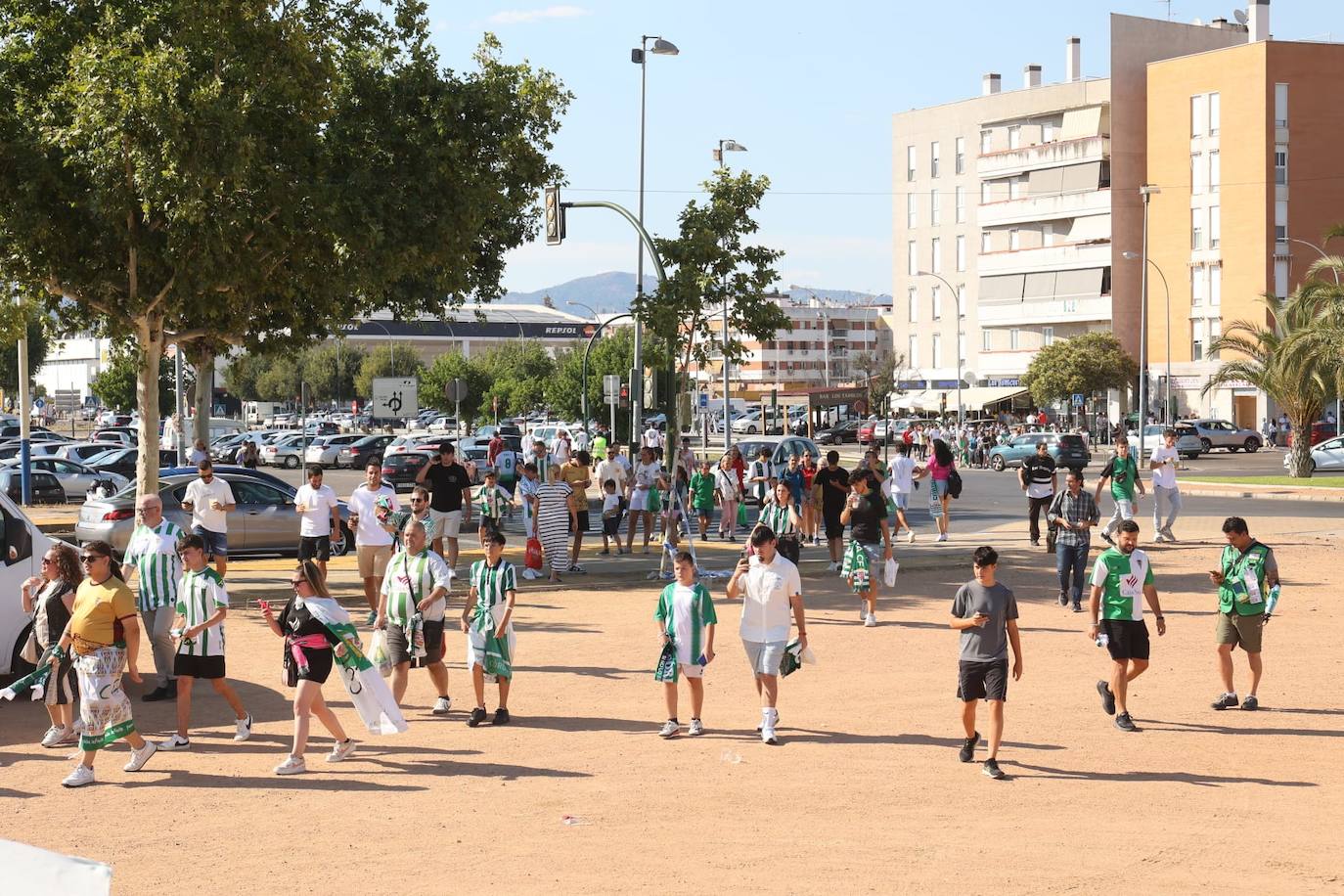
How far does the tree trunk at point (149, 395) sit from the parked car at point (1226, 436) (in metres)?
52.4

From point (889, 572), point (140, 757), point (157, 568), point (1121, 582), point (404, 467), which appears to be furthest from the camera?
point (404, 467)

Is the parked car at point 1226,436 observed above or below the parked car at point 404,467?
above

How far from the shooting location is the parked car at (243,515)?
21.1 m

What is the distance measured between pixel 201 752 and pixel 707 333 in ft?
46.0

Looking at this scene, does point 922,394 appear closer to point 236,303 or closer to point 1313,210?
point 1313,210

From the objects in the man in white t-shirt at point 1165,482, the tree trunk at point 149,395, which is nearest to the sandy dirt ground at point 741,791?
the tree trunk at point 149,395

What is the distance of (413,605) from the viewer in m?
11.7

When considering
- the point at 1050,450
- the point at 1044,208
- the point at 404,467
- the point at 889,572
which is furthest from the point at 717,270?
the point at 1044,208

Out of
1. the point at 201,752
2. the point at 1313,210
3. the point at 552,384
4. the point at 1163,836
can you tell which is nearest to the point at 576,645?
the point at 201,752

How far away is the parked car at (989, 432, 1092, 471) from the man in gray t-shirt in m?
37.1

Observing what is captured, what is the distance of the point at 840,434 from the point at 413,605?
65.9 meters

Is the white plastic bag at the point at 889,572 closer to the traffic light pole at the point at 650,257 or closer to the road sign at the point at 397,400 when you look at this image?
the traffic light pole at the point at 650,257

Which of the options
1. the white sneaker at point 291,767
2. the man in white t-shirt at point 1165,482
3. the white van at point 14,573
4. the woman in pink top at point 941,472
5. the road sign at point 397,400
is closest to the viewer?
the white sneaker at point 291,767

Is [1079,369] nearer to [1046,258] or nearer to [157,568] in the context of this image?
[1046,258]
